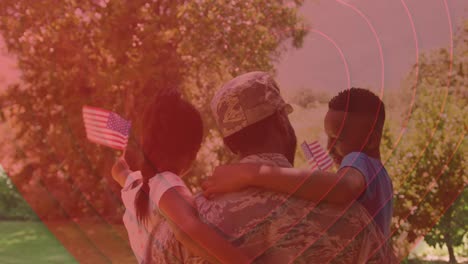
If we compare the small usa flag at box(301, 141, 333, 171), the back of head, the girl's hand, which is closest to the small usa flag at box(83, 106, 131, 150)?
the small usa flag at box(301, 141, 333, 171)

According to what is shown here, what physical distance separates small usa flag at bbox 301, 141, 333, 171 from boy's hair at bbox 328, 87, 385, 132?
2521mm

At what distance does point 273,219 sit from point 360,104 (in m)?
1.53

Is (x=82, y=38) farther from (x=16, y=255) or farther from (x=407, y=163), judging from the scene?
(x=407, y=163)

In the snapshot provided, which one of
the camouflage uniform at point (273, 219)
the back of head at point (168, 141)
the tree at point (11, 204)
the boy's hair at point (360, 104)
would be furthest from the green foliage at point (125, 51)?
the camouflage uniform at point (273, 219)

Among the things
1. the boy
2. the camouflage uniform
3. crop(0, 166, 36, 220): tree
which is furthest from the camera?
crop(0, 166, 36, 220): tree

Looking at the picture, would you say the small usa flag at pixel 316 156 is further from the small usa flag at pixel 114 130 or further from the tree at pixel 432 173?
the tree at pixel 432 173

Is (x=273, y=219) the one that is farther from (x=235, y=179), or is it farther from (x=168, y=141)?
(x=168, y=141)

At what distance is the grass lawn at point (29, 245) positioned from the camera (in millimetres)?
14387

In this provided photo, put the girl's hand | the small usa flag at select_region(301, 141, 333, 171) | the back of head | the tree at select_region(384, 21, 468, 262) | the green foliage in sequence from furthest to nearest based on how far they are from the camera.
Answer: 1. the green foliage
2. the tree at select_region(384, 21, 468, 262)
3. the small usa flag at select_region(301, 141, 333, 171)
4. the back of head
5. the girl's hand

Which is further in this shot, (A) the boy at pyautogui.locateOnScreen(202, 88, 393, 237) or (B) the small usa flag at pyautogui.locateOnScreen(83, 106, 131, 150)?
(B) the small usa flag at pyautogui.locateOnScreen(83, 106, 131, 150)

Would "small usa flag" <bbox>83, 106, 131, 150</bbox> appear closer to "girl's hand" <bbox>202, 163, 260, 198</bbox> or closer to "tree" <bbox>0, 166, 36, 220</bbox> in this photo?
"girl's hand" <bbox>202, 163, 260, 198</bbox>

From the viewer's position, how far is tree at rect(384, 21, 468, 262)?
383 inches

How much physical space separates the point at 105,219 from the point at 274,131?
52.7 ft

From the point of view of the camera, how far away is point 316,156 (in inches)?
238
